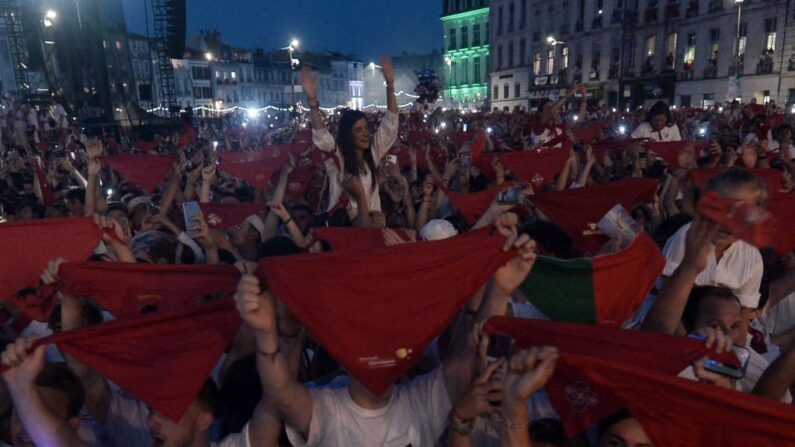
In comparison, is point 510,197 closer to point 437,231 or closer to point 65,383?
point 437,231

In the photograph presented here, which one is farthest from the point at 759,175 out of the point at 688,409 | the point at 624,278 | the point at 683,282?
the point at 688,409

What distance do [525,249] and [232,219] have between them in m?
3.49

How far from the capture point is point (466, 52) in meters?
73.2

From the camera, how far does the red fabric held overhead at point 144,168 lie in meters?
7.57

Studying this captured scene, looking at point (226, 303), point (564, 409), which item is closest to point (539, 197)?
point (564, 409)

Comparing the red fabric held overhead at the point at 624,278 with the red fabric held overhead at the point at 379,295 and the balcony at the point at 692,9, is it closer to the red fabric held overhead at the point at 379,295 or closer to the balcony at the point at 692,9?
the red fabric held overhead at the point at 379,295

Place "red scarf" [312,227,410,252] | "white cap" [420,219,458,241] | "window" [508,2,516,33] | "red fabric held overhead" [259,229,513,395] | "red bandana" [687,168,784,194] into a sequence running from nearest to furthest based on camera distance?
"red fabric held overhead" [259,229,513,395], "white cap" [420,219,458,241], "red scarf" [312,227,410,252], "red bandana" [687,168,784,194], "window" [508,2,516,33]

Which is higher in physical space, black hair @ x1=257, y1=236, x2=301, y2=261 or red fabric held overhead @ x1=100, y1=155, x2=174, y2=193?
red fabric held overhead @ x1=100, y1=155, x2=174, y2=193

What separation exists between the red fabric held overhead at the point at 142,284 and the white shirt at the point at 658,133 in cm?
725

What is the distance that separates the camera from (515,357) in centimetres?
214

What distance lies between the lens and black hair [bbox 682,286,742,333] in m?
3.01

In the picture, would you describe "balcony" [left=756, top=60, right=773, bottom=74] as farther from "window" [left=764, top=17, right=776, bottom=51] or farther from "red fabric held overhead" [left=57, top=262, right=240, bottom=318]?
"red fabric held overhead" [left=57, top=262, right=240, bottom=318]

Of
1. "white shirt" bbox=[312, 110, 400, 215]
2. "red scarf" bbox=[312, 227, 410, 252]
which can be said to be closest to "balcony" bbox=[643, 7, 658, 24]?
"white shirt" bbox=[312, 110, 400, 215]

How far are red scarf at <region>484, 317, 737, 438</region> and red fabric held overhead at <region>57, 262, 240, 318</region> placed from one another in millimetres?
1389
